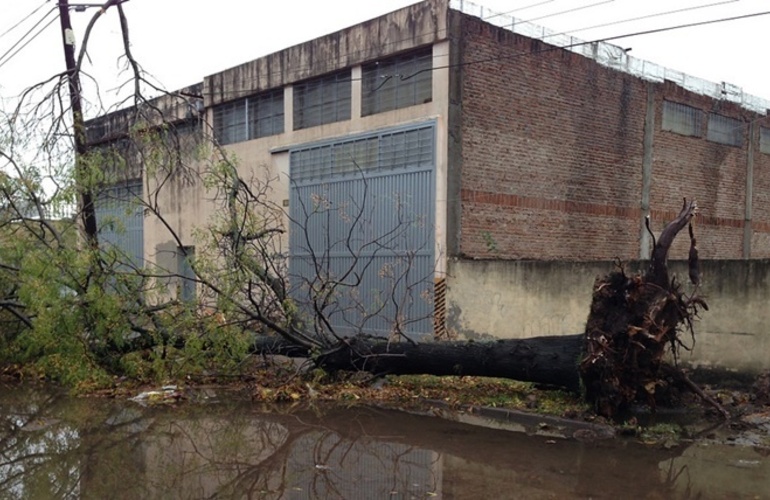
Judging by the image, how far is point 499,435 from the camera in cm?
766

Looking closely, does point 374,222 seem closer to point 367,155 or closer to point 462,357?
point 367,155

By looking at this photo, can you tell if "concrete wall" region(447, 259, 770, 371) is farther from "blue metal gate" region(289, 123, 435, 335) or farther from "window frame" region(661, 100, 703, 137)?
"window frame" region(661, 100, 703, 137)

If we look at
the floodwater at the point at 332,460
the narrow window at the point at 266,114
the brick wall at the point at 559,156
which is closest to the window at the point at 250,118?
the narrow window at the point at 266,114

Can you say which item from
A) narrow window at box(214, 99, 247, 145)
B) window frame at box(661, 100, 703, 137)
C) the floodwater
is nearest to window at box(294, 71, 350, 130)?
narrow window at box(214, 99, 247, 145)

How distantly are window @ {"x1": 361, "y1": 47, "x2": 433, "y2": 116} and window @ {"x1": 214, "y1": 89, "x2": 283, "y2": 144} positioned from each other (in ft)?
10.0

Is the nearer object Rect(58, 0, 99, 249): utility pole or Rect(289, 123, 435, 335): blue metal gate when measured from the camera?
Rect(58, 0, 99, 249): utility pole

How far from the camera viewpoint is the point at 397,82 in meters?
13.8

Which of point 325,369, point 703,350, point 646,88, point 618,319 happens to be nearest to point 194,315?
point 325,369

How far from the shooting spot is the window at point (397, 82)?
13.2 metres

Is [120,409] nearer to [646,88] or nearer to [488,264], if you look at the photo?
[488,264]

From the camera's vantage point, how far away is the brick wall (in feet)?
43.0

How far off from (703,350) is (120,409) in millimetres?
7839

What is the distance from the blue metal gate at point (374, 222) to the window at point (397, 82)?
2.04ft

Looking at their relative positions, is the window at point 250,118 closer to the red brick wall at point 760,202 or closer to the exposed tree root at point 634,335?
the exposed tree root at point 634,335
